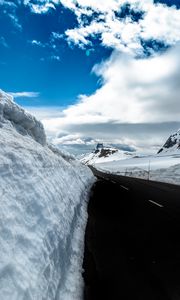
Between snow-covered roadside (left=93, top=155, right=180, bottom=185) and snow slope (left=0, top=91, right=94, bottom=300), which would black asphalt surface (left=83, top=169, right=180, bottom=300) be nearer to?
snow slope (left=0, top=91, right=94, bottom=300)

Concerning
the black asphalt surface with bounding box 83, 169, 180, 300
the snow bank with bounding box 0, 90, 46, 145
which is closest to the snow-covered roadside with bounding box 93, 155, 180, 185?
the snow bank with bounding box 0, 90, 46, 145

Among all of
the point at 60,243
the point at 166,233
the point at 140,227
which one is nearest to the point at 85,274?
the point at 60,243

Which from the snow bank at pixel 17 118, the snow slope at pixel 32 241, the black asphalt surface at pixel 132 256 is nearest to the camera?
the snow slope at pixel 32 241

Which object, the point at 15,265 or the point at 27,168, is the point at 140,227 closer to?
the point at 27,168

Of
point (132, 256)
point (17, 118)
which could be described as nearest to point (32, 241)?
point (132, 256)

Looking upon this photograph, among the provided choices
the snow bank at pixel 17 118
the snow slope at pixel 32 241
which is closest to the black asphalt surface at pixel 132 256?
the snow slope at pixel 32 241

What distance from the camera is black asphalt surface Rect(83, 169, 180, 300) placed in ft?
17.8

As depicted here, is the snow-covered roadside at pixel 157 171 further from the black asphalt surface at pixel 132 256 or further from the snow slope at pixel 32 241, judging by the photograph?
the snow slope at pixel 32 241

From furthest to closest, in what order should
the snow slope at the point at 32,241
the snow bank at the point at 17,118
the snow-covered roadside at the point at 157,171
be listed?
the snow-covered roadside at the point at 157,171 → the snow bank at the point at 17,118 → the snow slope at the point at 32,241

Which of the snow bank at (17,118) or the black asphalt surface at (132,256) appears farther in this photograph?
the snow bank at (17,118)

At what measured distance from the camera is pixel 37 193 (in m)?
6.55

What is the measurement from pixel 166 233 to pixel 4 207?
5.29 metres

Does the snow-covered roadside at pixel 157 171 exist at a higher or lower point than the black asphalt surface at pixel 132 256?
higher

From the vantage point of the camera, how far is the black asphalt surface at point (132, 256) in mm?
5438
